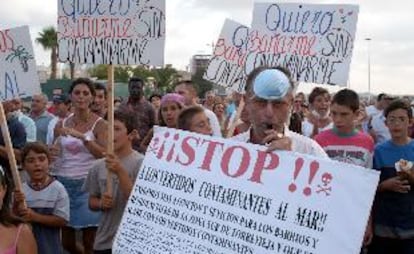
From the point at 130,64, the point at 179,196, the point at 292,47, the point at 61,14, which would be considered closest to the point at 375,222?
the point at 292,47

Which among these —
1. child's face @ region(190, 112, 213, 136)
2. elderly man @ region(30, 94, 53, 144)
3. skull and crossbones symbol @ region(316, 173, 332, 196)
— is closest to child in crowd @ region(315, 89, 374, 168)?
child's face @ region(190, 112, 213, 136)

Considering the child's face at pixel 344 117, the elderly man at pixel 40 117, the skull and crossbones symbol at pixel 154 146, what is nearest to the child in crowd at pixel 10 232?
the skull and crossbones symbol at pixel 154 146

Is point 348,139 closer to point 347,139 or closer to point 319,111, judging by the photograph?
point 347,139

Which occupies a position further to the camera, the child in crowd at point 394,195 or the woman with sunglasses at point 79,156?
the woman with sunglasses at point 79,156

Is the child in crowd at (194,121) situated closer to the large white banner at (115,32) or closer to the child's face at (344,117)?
the large white banner at (115,32)

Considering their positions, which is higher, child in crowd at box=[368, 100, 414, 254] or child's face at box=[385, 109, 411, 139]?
child's face at box=[385, 109, 411, 139]

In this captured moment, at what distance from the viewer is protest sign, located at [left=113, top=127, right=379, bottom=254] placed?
7.74 feet

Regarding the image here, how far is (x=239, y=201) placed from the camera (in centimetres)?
261

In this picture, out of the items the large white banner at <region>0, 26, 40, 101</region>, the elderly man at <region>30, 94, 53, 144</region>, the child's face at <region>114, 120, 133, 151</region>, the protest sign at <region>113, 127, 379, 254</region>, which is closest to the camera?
the protest sign at <region>113, 127, 379, 254</region>

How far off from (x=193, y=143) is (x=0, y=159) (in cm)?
324

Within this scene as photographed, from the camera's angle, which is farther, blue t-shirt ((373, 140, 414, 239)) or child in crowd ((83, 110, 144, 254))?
blue t-shirt ((373, 140, 414, 239))

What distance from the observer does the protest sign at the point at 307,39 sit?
510 centimetres

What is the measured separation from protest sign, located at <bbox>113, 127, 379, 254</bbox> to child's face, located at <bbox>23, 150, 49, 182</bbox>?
2096 millimetres

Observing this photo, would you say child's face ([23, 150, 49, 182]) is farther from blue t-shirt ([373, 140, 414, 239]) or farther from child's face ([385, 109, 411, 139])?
child's face ([385, 109, 411, 139])
